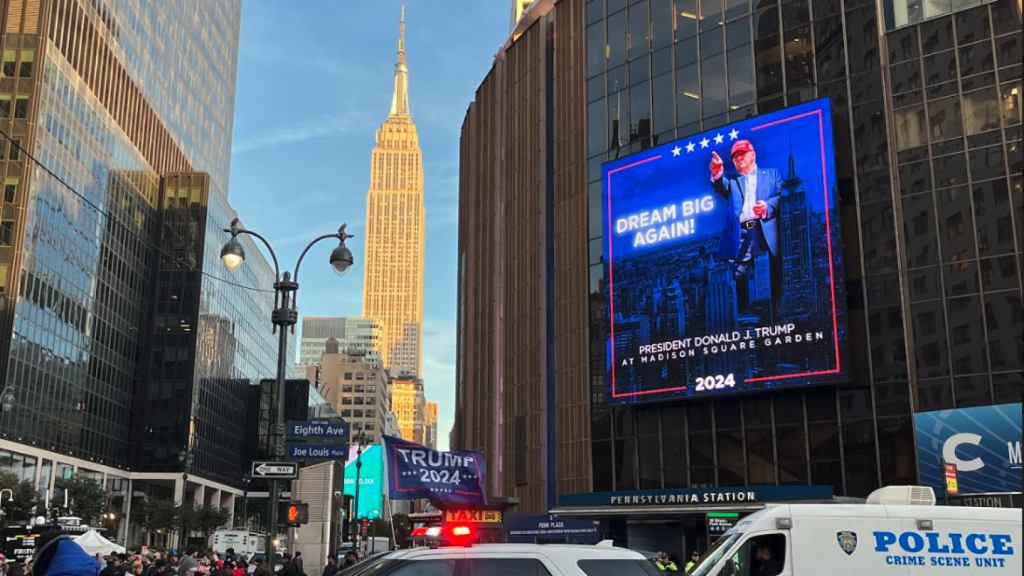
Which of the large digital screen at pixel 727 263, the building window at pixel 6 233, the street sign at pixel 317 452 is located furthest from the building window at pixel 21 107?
the street sign at pixel 317 452

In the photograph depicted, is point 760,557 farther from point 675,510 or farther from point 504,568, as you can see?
point 675,510

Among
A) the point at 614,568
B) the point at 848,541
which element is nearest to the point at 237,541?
the point at 848,541

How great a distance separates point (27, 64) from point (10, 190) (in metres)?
10.5

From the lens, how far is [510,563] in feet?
31.8

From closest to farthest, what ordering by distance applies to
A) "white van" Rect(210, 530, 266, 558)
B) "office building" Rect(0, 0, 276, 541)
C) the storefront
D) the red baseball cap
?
the storefront
the red baseball cap
"white van" Rect(210, 530, 266, 558)
"office building" Rect(0, 0, 276, 541)

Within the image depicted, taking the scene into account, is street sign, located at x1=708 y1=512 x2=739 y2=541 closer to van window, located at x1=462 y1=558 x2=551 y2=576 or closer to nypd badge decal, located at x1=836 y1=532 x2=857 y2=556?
nypd badge decal, located at x1=836 y1=532 x2=857 y2=556

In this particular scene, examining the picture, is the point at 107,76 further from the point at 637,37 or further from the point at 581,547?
the point at 581,547

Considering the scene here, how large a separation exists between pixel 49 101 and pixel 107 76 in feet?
47.4

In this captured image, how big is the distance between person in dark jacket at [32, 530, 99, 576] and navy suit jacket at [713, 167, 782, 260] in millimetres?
35634

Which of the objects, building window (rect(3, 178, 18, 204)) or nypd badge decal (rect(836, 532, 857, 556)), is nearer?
nypd badge decal (rect(836, 532, 857, 556))

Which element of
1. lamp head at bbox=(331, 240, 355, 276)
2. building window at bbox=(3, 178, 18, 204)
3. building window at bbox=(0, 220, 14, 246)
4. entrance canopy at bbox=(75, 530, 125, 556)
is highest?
building window at bbox=(3, 178, 18, 204)

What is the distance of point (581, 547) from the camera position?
9.96m

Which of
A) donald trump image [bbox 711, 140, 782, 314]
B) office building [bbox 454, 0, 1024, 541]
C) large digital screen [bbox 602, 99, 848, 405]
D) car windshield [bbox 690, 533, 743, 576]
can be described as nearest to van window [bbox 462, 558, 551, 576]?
car windshield [bbox 690, 533, 743, 576]

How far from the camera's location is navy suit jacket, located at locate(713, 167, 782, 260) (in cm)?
3969
